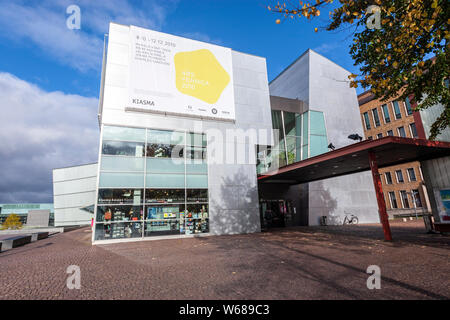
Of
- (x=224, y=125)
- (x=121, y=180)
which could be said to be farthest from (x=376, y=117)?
(x=121, y=180)

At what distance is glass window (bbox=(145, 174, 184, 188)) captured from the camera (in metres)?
14.8

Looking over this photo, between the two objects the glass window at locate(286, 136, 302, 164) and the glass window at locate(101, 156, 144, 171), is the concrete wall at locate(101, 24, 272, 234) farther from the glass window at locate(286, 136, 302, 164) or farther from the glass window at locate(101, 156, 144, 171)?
the glass window at locate(286, 136, 302, 164)

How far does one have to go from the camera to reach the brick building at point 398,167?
35344 millimetres

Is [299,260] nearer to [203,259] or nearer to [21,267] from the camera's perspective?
[203,259]

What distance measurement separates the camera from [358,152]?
37.7ft

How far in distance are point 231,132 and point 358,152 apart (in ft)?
27.7

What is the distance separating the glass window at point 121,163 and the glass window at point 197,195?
3.32 meters

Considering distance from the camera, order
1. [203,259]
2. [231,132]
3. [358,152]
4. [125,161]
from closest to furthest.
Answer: [203,259] → [358,152] → [125,161] → [231,132]

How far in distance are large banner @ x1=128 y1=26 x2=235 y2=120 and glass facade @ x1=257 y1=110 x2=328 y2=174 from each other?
5234mm

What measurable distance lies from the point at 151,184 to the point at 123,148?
2.74 meters

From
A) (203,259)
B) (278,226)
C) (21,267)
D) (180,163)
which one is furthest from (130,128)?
(278,226)
